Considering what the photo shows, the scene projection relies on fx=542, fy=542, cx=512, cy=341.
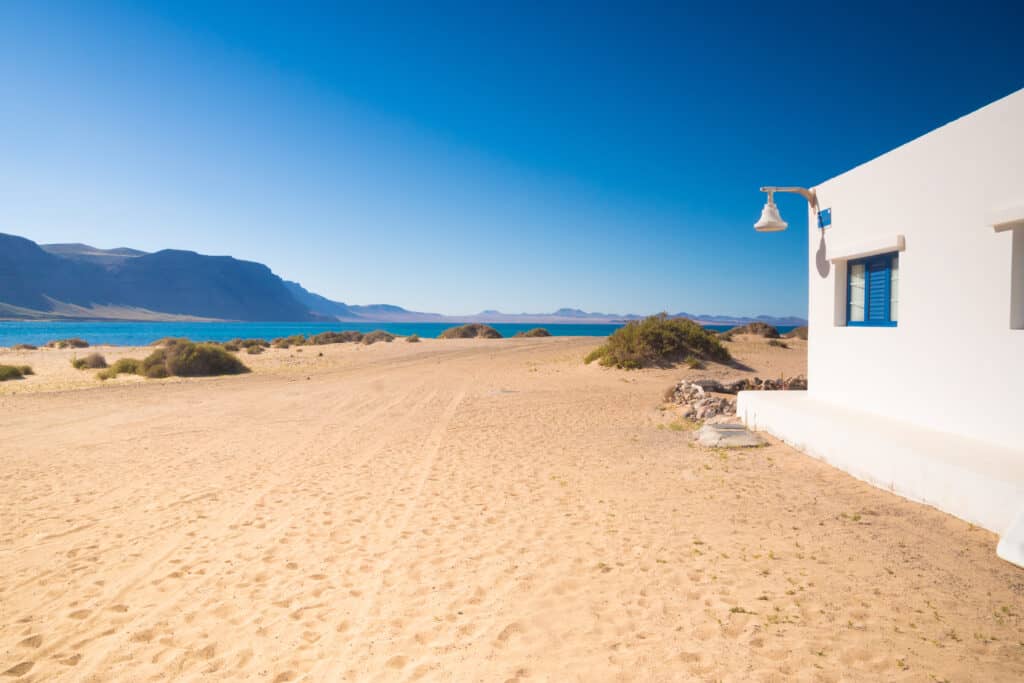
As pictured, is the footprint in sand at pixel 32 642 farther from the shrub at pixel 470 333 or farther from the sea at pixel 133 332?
the sea at pixel 133 332

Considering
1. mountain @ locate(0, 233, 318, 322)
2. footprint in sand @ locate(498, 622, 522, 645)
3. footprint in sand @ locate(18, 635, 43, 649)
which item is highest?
mountain @ locate(0, 233, 318, 322)

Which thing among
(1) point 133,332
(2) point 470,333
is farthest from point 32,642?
(1) point 133,332

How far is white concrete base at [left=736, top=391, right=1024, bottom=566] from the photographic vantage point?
4.70 metres

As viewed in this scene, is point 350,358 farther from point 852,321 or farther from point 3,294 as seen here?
point 3,294

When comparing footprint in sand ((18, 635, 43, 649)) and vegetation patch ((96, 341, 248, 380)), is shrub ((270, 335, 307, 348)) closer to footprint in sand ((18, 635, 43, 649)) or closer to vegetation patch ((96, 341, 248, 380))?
vegetation patch ((96, 341, 248, 380))

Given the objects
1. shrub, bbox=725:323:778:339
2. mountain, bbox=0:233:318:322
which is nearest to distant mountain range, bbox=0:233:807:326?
mountain, bbox=0:233:318:322

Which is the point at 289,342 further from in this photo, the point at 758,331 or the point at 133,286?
the point at 133,286

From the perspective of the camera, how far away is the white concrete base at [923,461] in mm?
4703

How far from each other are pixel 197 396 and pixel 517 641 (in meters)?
15.3

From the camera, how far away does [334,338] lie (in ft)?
138

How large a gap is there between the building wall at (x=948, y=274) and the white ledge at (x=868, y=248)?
20mm

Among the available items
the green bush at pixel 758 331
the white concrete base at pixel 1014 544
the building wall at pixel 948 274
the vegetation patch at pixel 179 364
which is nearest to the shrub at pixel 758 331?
the green bush at pixel 758 331

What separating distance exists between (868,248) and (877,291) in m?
0.74

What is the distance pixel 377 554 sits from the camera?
5.18 metres
